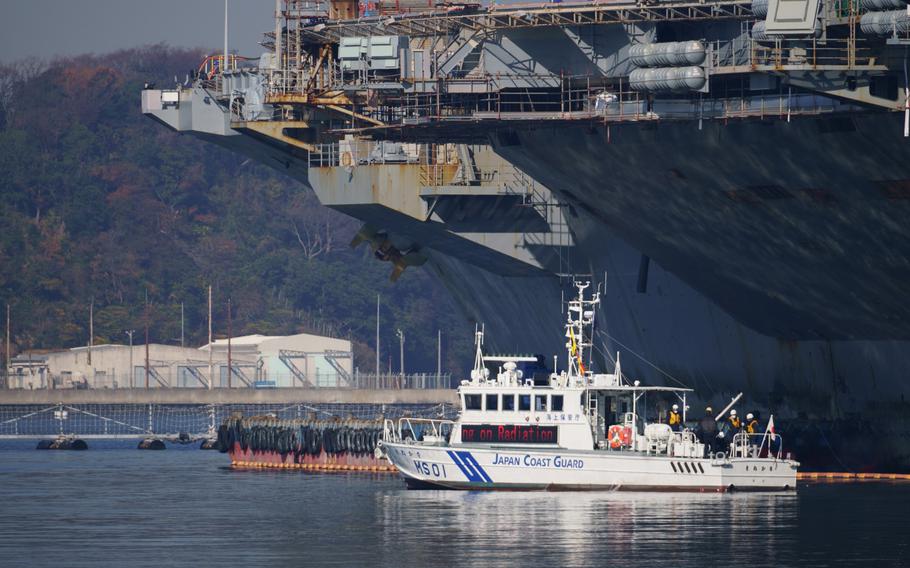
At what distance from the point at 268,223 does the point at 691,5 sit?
133 meters

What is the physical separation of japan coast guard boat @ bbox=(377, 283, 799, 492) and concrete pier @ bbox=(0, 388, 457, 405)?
2551 inches

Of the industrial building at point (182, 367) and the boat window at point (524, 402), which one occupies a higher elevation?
the industrial building at point (182, 367)

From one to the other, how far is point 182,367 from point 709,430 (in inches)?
3543

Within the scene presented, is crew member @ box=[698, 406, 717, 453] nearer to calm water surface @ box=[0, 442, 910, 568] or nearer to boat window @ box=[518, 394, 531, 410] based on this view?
calm water surface @ box=[0, 442, 910, 568]

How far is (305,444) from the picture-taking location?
68.1m

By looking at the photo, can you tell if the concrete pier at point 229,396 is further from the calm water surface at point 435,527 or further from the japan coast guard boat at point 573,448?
the japan coast guard boat at point 573,448

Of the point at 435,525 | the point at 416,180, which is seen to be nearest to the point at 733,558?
the point at 435,525

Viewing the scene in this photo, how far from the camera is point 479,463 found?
48.6m

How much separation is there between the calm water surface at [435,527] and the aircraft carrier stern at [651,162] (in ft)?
17.2

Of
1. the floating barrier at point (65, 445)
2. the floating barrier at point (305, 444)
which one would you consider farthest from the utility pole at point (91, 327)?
the floating barrier at point (305, 444)

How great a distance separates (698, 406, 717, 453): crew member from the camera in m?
52.6

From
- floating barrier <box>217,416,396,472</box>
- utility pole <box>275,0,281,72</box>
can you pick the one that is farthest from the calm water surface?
utility pole <box>275,0,281,72</box>

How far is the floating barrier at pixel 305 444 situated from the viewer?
6550cm

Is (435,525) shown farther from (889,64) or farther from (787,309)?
(787,309)
